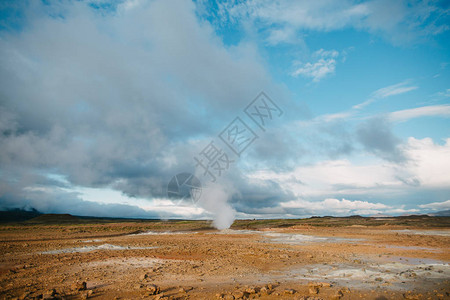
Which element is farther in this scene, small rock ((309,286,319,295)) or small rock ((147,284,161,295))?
small rock ((147,284,161,295))

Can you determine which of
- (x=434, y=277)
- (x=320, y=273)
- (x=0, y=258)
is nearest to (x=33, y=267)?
(x=0, y=258)

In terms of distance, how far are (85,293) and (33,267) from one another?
21.0 feet

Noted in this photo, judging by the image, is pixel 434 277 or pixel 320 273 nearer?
pixel 434 277

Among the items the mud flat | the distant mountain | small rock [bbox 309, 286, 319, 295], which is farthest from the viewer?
the distant mountain

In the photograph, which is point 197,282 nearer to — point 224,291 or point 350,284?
point 224,291

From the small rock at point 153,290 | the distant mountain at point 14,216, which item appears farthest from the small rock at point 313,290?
the distant mountain at point 14,216

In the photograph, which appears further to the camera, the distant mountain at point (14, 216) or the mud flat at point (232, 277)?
the distant mountain at point (14, 216)

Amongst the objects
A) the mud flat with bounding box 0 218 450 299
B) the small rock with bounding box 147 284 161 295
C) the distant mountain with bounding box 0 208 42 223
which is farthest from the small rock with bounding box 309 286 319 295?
the distant mountain with bounding box 0 208 42 223

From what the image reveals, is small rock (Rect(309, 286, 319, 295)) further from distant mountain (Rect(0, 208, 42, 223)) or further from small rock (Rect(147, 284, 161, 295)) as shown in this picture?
distant mountain (Rect(0, 208, 42, 223))

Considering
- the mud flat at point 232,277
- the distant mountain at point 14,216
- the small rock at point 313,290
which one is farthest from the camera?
the distant mountain at point 14,216

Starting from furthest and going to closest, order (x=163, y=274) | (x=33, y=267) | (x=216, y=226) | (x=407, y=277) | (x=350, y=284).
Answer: (x=216, y=226) < (x=33, y=267) < (x=163, y=274) < (x=407, y=277) < (x=350, y=284)

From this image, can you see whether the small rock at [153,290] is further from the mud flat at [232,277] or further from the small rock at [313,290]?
the small rock at [313,290]

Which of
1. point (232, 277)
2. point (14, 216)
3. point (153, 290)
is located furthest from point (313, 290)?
point (14, 216)

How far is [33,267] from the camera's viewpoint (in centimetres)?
1228
